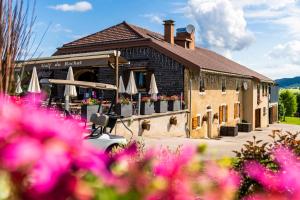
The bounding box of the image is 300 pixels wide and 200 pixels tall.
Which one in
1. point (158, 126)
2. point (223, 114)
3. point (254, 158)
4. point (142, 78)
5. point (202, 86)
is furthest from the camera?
point (223, 114)

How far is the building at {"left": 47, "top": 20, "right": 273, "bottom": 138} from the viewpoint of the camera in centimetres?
2408

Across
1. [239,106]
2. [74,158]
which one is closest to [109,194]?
[74,158]

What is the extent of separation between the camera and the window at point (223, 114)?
29700mm

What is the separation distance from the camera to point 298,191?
1.05m

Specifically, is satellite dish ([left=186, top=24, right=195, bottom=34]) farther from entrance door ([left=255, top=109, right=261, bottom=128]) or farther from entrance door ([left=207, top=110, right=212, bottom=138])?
entrance door ([left=255, top=109, right=261, bottom=128])

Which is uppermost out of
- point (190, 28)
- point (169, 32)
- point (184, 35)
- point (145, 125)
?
point (190, 28)

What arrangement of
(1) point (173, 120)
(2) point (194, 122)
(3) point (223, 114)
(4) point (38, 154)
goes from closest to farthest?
(4) point (38, 154) → (1) point (173, 120) → (2) point (194, 122) → (3) point (223, 114)

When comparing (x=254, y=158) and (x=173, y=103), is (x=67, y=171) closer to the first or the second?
(x=254, y=158)

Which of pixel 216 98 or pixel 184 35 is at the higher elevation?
pixel 184 35

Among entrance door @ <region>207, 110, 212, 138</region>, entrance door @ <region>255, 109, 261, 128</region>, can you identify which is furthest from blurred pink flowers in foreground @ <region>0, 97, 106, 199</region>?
entrance door @ <region>255, 109, 261, 128</region>

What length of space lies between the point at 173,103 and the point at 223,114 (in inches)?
368

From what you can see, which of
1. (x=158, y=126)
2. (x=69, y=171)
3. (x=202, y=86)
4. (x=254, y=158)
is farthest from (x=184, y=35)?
(x=69, y=171)

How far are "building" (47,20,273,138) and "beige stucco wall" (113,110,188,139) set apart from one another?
33.2 inches

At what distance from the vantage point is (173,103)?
72.7 ft
